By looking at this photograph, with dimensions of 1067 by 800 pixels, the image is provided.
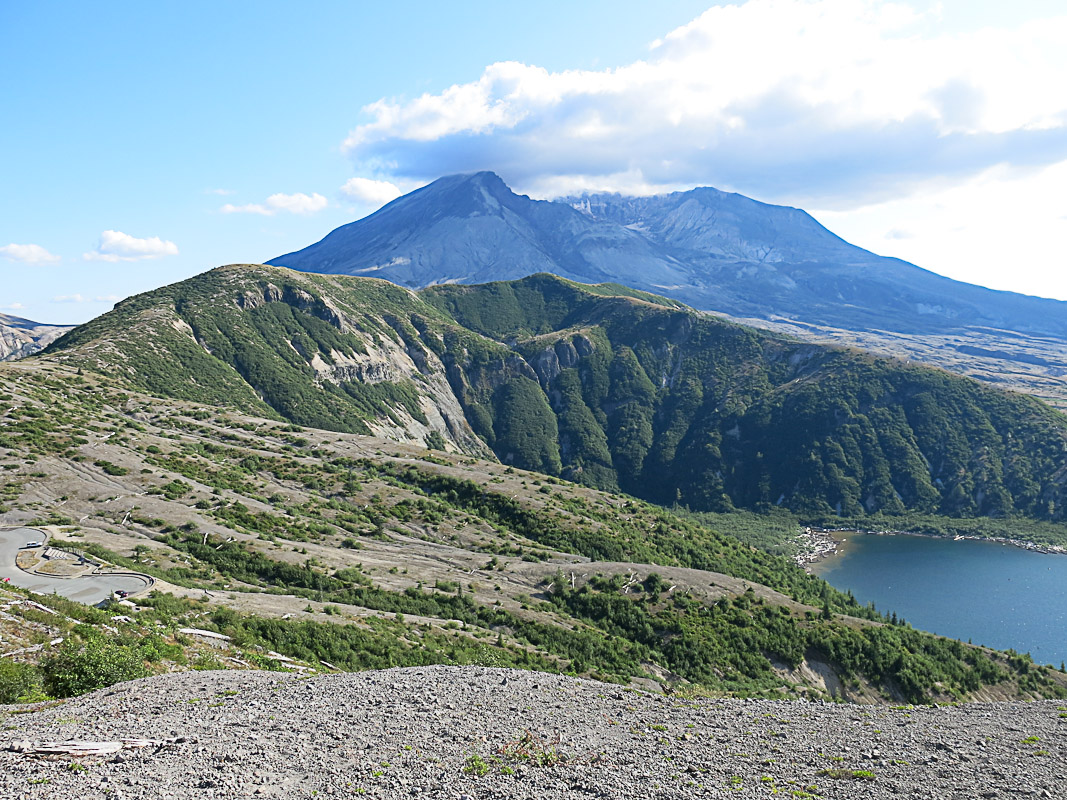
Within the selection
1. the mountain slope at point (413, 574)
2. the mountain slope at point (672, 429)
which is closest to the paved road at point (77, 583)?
the mountain slope at point (413, 574)

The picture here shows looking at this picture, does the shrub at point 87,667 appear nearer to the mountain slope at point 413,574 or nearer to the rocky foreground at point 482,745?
the rocky foreground at point 482,745

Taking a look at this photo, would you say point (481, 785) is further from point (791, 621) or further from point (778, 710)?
point (791, 621)

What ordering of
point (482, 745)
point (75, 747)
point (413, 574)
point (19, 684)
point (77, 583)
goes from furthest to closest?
point (413, 574), point (77, 583), point (19, 684), point (482, 745), point (75, 747)

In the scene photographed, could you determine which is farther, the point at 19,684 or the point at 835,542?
the point at 835,542

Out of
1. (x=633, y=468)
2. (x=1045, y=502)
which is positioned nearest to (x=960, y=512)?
(x=1045, y=502)

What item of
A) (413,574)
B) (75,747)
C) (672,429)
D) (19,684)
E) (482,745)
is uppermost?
(75,747)

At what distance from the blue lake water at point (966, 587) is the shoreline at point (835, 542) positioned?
191 cm

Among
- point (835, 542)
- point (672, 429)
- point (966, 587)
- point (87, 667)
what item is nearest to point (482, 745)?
point (87, 667)

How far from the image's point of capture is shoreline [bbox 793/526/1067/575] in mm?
125438

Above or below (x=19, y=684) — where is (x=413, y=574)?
below

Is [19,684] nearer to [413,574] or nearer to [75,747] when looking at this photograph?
[75,747]

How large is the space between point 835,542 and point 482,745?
144 meters

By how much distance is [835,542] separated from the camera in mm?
140375

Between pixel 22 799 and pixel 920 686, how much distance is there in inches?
2185
